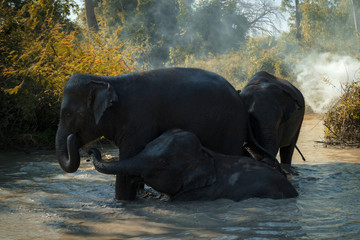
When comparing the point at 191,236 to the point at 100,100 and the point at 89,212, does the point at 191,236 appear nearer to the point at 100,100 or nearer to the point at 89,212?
the point at 89,212

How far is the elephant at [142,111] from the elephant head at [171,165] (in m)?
0.22

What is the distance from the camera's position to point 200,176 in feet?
16.3

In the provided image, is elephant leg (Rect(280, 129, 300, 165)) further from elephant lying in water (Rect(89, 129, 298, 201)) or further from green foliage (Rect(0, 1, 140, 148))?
green foliage (Rect(0, 1, 140, 148))

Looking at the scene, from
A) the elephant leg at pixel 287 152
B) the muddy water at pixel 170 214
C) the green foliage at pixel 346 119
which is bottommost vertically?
the muddy water at pixel 170 214

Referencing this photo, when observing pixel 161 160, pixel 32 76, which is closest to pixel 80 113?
pixel 161 160

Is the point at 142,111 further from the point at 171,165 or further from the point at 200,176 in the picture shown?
the point at 200,176

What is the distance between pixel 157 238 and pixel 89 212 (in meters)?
1.25

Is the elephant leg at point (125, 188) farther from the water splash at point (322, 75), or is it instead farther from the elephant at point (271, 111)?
the water splash at point (322, 75)

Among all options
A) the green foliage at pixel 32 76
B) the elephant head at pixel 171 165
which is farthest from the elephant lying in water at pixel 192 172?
the green foliage at pixel 32 76

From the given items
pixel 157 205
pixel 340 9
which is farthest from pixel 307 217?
pixel 340 9

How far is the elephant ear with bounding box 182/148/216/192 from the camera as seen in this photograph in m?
4.95

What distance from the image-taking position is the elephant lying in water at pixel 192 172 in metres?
4.83

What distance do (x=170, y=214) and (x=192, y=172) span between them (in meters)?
0.57

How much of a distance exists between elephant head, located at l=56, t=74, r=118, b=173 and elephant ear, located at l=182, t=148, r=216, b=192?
114 cm
